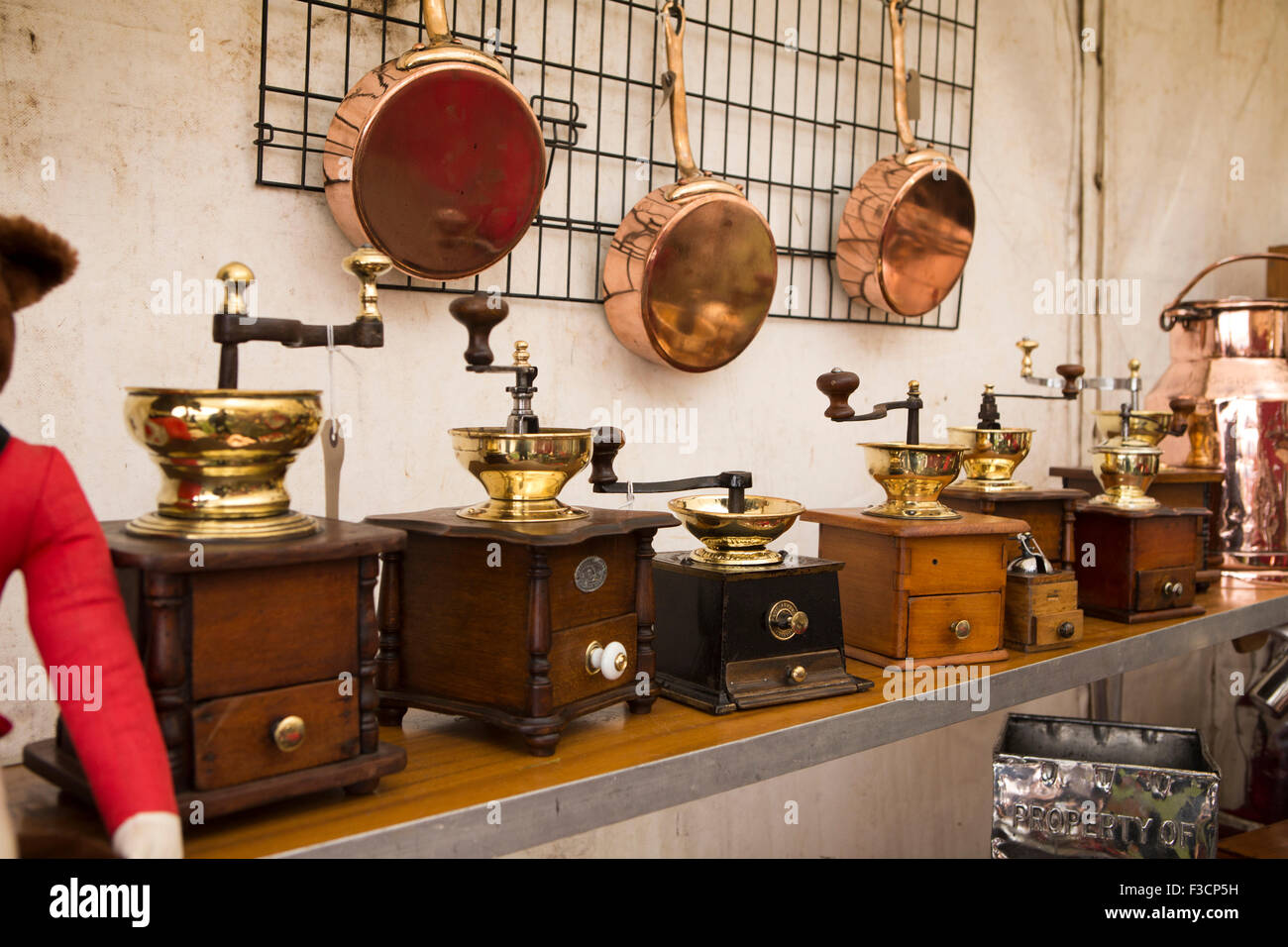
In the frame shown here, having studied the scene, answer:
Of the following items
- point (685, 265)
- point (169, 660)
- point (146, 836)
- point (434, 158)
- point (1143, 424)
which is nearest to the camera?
point (146, 836)

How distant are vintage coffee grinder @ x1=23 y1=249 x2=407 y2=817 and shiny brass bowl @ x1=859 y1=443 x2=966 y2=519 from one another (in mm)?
950

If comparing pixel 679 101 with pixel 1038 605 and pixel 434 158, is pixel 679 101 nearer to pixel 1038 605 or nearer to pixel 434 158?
pixel 434 158

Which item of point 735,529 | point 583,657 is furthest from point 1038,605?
point 583,657

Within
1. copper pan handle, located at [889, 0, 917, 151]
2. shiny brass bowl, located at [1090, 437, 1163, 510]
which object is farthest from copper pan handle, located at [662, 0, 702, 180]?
shiny brass bowl, located at [1090, 437, 1163, 510]

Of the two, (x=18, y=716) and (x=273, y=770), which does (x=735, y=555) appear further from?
(x=18, y=716)

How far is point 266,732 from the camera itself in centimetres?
105

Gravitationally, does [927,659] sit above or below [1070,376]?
below

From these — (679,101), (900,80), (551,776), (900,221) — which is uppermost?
(900,80)

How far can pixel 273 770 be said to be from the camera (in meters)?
→ 1.06

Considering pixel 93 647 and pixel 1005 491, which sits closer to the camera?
pixel 93 647

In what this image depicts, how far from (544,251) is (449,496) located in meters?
0.43

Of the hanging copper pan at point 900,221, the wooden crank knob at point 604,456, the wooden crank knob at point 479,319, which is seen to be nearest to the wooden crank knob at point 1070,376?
the hanging copper pan at point 900,221

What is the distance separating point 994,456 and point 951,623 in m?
0.43
